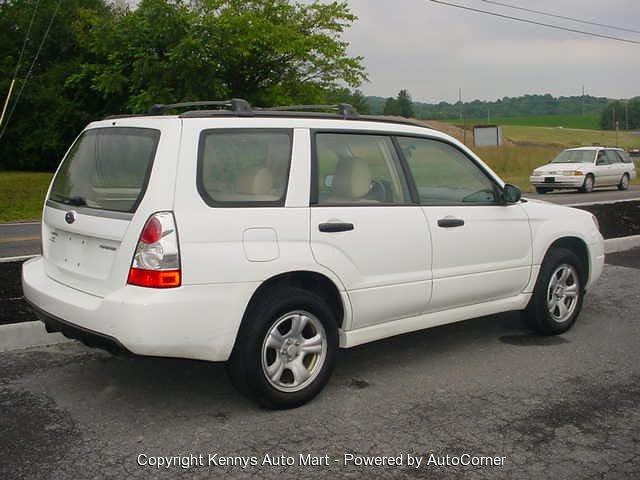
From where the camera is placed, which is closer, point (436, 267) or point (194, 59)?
point (436, 267)

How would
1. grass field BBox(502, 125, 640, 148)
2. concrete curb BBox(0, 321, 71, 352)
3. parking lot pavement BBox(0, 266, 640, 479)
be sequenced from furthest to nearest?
grass field BBox(502, 125, 640, 148) < concrete curb BBox(0, 321, 71, 352) < parking lot pavement BBox(0, 266, 640, 479)

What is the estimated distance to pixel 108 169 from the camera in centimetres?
465

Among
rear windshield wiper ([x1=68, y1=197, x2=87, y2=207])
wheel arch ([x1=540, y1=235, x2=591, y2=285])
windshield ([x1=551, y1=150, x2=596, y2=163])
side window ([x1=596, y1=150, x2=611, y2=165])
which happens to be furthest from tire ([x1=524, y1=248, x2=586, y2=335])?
side window ([x1=596, y1=150, x2=611, y2=165])

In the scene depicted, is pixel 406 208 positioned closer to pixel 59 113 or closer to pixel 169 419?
pixel 169 419

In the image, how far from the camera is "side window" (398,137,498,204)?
5324mm

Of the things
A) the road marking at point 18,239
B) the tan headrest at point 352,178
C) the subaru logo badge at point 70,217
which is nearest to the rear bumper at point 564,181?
the road marking at point 18,239

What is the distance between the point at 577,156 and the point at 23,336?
2434cm

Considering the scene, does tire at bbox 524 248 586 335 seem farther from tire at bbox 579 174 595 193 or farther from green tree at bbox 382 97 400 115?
green tree at bbox 382 97 400 115

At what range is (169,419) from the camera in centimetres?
434

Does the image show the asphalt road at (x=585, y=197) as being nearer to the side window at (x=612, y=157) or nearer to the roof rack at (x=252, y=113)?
the side window at (x=612, y=157)

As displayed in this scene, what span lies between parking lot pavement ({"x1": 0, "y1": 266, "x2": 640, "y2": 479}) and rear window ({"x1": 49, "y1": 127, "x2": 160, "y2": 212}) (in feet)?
3.94

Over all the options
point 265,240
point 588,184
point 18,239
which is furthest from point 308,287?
point 588,184

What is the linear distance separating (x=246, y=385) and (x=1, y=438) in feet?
4.32

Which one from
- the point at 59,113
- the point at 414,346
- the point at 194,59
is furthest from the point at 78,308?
the point at 59,113
